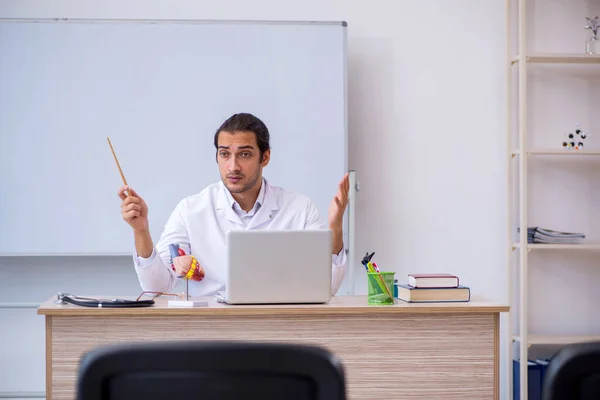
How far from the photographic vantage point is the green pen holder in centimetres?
244

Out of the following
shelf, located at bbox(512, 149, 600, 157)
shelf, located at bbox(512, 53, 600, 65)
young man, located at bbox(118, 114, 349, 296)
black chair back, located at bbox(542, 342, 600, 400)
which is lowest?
black chair back, located at bbox(542, 342, 600, 400)

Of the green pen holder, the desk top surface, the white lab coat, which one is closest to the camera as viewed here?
the desk top surface

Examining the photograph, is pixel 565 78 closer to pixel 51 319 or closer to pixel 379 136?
pixel 379 136

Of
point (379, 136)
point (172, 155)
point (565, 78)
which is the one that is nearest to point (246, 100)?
point (172, 155)

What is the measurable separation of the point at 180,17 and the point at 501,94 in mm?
1807

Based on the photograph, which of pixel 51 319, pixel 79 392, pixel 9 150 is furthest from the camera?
pixel 9 150

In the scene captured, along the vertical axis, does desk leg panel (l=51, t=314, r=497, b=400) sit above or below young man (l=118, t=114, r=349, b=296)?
below

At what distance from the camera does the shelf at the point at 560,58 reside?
3.87 meters

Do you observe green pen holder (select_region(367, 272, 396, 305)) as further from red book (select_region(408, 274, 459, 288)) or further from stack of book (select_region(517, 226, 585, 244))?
stack of book (select_region(517, 226, 585, 244))

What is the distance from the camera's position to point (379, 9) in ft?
13.3

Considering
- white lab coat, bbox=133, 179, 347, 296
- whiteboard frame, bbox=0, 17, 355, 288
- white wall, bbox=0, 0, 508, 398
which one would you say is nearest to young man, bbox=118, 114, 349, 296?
white lab coat, bbox=133, 179, 347, 296

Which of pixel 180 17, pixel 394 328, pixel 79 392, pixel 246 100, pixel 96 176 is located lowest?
pixel 394 328

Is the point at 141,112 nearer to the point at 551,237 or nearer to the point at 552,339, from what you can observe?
the point at 551,237

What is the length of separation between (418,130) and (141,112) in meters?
1.49
